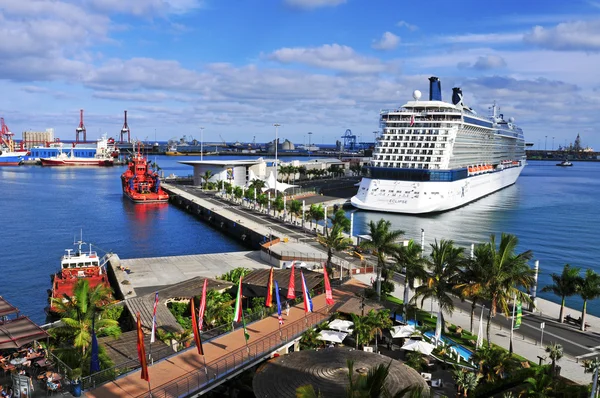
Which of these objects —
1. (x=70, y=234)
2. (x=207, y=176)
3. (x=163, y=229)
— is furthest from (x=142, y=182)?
(x=70, y=234)

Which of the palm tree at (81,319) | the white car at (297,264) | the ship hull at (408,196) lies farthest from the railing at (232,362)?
the ship hull at (408,196)

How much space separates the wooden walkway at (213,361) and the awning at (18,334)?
15.7 feet

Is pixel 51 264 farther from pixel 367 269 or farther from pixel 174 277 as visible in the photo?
pixel 367 269

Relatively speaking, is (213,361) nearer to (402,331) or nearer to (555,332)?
(402,331)

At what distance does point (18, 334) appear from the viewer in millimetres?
24281

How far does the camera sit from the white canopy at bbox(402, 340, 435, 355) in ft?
92.1

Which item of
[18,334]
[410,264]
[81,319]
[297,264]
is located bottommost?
[297,264]

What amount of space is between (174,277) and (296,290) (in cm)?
1502

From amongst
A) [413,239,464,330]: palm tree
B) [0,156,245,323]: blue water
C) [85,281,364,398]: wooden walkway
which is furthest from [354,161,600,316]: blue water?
[85,281,364,398]: wooden walkway

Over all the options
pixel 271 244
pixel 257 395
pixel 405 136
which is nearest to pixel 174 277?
pixel 271 244

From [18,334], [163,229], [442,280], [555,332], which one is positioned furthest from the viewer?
[163,229]

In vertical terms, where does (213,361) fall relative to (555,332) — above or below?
above

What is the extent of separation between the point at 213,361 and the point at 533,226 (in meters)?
74.7

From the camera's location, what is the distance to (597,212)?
105188 millimetres
